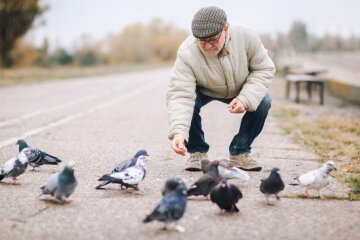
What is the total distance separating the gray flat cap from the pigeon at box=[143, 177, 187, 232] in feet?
6.41

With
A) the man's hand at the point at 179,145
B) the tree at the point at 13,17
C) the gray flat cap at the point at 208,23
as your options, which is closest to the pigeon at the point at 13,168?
the man's hand at the point at 179,145

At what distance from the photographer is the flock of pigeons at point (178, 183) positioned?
13.6ft

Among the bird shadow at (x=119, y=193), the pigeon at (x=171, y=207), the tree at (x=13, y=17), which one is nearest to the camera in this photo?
the pigeon at (x=171, y=207)

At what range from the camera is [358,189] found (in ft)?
17.8

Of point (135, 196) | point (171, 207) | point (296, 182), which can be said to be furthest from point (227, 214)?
point (296, 182)

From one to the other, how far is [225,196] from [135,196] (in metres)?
0.98

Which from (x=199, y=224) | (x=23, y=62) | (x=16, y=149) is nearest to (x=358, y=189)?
(x=199, y=224)

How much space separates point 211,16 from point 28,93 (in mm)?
12761

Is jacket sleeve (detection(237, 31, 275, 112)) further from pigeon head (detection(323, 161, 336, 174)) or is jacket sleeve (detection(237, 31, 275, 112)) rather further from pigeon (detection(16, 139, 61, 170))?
pigeon (detection(16, 139, 61, 170))

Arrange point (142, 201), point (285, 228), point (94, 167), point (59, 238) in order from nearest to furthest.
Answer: point (59, 238) → point (285, 228) → point (142, 201) → point (94, 167)

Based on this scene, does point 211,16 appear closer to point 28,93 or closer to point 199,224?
point 199,224

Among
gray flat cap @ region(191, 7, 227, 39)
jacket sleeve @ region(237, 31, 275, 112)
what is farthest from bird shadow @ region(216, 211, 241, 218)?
gray flat cap @ region(191, 7, 227, 39)

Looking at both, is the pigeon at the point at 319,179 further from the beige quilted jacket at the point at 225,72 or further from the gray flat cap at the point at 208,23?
the gray flat cap at the point at 208,23

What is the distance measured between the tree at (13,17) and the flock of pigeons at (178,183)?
→ 32.0m
